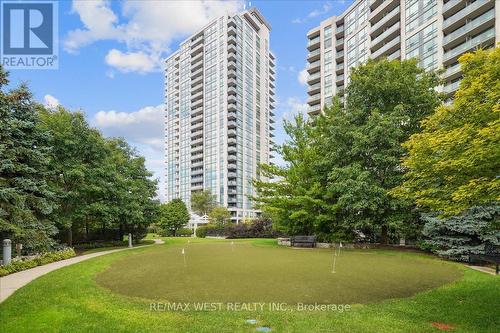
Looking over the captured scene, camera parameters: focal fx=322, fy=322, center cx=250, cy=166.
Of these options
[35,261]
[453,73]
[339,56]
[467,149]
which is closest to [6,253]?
[35,261]

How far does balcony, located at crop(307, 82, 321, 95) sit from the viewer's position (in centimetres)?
6811

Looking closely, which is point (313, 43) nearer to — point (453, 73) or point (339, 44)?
point (339, 44)

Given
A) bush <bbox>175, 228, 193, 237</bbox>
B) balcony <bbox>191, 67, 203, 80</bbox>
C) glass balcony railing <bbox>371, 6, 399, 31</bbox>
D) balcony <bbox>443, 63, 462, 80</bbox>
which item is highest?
balcony <bbox>191, 67, 203, 80</bbox>

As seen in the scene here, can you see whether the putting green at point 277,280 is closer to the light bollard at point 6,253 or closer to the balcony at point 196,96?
the light bollard at point 6,253

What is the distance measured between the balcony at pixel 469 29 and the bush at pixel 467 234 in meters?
34.5

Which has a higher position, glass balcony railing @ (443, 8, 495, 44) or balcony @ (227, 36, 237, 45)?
balcony @ (227, 36, 237, 45)

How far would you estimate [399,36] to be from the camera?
167 ft

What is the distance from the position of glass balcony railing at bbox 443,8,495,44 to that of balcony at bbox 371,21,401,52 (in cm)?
944

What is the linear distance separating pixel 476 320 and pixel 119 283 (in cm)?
918

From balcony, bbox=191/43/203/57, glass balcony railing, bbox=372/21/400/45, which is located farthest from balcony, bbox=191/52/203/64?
glass balcony railing, bbox=372/21/400/45

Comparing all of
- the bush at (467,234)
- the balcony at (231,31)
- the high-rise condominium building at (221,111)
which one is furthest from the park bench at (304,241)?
the balcony at (231,31)

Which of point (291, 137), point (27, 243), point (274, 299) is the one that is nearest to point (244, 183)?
point (291, 137)

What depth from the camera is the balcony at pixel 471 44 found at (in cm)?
3856

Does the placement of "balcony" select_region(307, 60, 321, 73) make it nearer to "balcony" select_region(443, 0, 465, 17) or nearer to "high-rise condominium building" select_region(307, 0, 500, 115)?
"high-rise condominium building" select_region(307, 0, 500, 115)
